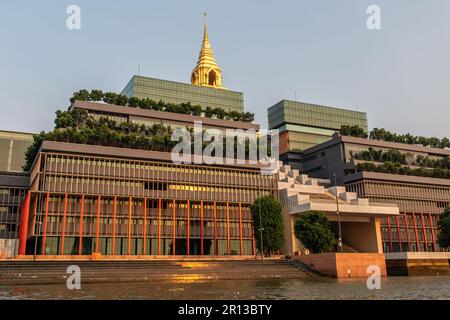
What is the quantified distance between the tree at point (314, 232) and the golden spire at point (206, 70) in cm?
7512

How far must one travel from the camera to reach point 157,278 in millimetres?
51312

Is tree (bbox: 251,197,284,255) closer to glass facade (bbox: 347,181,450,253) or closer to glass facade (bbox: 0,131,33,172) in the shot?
glass facade (bbox: 347,181,450,253)

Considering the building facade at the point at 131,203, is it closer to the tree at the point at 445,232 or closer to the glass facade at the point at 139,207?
the glass facade at the point at 139,207

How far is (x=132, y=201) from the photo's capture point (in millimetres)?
80125

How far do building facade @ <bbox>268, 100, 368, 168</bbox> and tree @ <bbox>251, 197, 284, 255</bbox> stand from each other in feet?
214

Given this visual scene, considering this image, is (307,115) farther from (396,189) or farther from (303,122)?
(396,189)

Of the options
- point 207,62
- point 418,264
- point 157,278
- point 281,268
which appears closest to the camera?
point 157,278

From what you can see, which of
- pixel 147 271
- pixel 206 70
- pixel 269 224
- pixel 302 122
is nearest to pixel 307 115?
pixel 302 122

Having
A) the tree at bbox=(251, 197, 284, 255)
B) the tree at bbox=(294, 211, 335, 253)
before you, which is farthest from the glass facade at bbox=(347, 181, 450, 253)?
the tree at bbox=(294, 211, 335, 253)

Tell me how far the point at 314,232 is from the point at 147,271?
82.7 feet

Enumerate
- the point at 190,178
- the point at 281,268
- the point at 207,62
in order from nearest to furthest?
the point at 281,268 → the point at 190,178 → the point at 207,62

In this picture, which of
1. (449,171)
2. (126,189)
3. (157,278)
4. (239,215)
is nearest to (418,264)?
(239,215)

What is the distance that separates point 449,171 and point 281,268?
70.9 m
